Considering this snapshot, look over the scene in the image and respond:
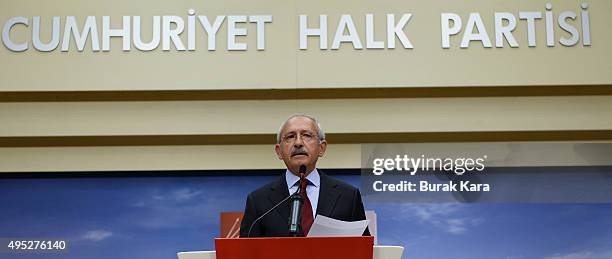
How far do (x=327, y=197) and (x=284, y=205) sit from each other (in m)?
0.18

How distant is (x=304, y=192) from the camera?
291 cm

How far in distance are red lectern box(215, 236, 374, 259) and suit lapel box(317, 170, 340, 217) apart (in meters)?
0.78

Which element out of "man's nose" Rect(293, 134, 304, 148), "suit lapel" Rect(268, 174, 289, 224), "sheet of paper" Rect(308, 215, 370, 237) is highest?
"man's nose" Rect(293, 134, 304, 148)

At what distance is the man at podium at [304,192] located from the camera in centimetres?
296

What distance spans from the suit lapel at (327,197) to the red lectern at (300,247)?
30.5 inches

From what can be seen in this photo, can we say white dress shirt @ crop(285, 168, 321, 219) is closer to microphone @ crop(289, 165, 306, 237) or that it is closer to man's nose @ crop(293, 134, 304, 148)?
man's nose @ crop(293, 134, 304, 148)

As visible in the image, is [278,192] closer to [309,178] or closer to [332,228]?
[309,178]

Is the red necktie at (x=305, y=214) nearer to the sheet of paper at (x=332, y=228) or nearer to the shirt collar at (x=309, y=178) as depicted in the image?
the shirt collar at (x=309, y=178)

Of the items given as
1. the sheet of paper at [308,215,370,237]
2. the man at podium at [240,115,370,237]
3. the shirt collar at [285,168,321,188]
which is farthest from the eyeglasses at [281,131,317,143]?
the sheet of paper at [308,215,370,237]

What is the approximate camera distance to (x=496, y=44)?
5273mm

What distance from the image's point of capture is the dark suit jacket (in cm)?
293

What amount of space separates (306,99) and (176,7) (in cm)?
110

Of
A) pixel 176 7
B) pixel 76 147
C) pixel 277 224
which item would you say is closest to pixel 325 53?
pixel 176 7

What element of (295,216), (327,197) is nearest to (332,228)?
(295,216)
